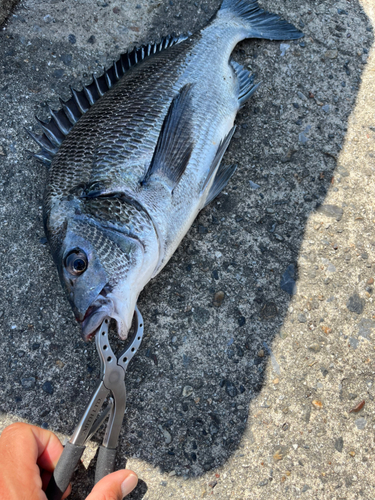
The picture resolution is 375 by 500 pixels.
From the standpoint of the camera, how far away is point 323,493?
195 cm

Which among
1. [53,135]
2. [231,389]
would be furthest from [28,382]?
[53,135]

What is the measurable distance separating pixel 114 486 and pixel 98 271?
3.32ft

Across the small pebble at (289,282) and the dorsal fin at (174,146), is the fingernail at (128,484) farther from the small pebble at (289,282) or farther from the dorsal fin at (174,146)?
the dorsal fin at (174,146)

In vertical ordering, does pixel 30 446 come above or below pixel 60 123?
below

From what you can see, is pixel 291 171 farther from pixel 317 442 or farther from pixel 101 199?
pixel 317 442

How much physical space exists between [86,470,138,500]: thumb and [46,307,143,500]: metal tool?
0.08 metres

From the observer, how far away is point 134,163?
2008mm

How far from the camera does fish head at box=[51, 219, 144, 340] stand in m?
1.73

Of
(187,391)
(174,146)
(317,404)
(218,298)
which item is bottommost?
(317,404)

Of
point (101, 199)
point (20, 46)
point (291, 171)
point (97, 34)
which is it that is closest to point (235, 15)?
point (97, 34)

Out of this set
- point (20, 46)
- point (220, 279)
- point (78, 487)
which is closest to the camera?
point (78, 487)

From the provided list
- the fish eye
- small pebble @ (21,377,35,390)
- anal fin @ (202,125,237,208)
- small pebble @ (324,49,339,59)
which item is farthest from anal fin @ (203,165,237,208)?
small pebble @ (21,377,35,390)

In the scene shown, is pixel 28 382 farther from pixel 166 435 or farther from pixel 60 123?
pixel 60 123

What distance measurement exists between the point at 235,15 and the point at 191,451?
9.84ft
